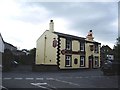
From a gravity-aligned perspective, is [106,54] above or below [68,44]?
below

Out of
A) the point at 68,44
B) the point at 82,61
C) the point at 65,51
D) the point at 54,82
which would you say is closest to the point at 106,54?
the point at 82,61

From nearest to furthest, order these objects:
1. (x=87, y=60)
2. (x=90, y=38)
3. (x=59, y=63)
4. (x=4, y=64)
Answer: (x=4, y=64), (x=59, y=63), (x=87, y=60), (x=90, y=38)

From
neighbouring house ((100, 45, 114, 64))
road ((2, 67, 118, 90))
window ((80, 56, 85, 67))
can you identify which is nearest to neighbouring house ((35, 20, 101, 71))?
window ((80, 56, 85, 67))

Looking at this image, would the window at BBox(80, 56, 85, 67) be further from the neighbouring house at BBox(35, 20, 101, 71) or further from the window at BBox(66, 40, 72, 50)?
the window at BBox(66, 40, 72, 50)

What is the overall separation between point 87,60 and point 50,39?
8290 millimetres

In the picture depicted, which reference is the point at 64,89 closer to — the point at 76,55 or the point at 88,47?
the point at 76,55

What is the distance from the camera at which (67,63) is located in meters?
40.7

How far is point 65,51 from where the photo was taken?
40.2 m

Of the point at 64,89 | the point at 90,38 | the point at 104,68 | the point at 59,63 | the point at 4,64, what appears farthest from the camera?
the point at 90,38

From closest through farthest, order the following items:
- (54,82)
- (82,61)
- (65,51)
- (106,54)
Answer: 1. (54,82)
2. (65,51)
3. (82,61)
4. (106,54)

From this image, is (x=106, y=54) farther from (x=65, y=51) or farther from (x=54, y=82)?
(x=54, y=82)

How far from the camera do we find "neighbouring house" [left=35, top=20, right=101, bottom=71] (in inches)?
1561

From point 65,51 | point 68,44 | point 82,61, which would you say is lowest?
point 82,61

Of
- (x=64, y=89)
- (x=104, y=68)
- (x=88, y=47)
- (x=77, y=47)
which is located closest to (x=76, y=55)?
(x=77, y=47)
